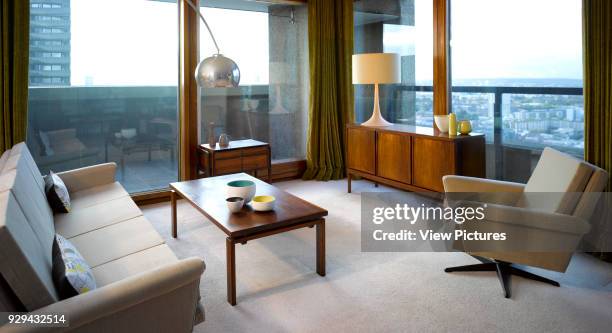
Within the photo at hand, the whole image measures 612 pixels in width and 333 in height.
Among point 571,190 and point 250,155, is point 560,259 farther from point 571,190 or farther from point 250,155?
point 250,155

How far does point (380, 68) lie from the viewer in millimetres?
4613

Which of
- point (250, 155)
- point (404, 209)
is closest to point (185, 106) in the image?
point (250, 155)

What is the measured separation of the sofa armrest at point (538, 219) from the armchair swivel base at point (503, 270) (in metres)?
0.38

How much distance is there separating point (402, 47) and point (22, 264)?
14.7ft

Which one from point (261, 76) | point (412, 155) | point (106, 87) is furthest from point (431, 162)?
point (106, 87)

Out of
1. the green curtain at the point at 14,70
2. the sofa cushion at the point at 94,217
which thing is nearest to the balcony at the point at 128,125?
the green curtain at the point at 14,70

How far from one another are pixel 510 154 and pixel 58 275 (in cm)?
369

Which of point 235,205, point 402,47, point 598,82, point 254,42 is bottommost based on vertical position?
point 235,205

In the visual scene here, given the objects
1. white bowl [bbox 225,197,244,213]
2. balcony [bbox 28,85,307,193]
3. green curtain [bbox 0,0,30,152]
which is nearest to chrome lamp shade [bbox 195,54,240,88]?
white bowl [bbox 225,197,244,213]

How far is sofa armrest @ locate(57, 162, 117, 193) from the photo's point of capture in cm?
350

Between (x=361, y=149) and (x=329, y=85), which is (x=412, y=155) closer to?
(x=361, y=149)

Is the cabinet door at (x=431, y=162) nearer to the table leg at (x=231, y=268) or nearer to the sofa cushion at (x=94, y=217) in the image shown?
the table leg at (x=231, y=268)

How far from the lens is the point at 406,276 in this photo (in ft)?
9.53

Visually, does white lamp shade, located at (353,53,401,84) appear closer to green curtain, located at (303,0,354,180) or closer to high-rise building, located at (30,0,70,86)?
green curtain, located at (303,0,354,180)
